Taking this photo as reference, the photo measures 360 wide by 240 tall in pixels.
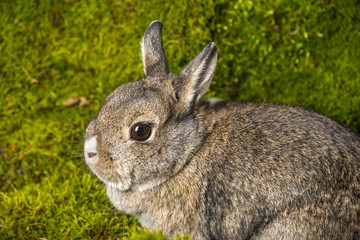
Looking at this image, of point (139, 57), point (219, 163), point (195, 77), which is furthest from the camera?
point (139, 57)

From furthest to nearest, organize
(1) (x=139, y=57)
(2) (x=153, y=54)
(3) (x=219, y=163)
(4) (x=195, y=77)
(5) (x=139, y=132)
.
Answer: (1) (x=139, y=57) < (2) (x=153, y=54) < (3) (x=219, y=163) < (4) (x=195, y=77) < (5) (x=139, y=132)

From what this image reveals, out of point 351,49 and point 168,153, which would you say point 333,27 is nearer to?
point 351,49

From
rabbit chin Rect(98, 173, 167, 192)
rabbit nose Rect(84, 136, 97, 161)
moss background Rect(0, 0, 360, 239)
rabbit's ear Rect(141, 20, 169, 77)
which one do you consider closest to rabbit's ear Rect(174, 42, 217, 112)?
rabbit's ear Rect(141, 20, 169, 77)

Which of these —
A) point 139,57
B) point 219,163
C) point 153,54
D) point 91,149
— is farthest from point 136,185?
point 139,57

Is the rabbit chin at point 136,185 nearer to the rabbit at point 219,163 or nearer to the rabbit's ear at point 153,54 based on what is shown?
the rabbit at point 219,163

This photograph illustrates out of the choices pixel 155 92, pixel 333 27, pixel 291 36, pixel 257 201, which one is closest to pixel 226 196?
pixel 257 201

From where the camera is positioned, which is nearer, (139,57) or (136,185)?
(136,185)

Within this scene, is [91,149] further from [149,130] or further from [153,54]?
[153,54]

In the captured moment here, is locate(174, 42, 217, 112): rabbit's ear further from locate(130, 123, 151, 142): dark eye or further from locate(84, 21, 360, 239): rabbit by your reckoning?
locate(130, 123, 151, 142): dark eye
